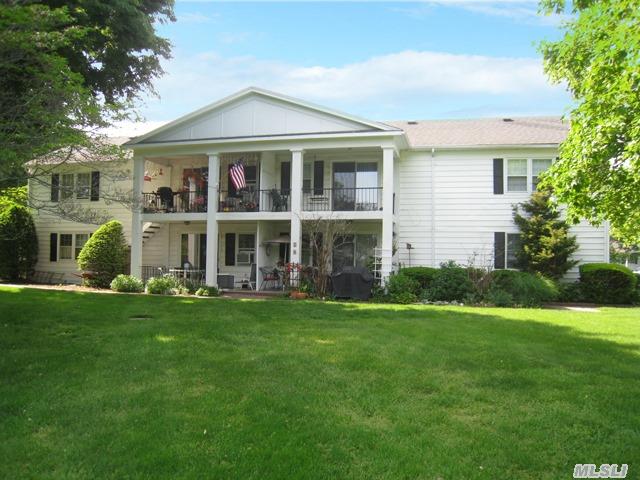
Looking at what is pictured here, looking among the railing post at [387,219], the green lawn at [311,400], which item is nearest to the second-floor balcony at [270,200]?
the railing post at [387,219]

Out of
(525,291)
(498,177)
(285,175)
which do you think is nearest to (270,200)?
(285,175)

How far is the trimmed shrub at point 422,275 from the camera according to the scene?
53.8 feet

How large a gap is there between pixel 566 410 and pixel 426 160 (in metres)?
15.2

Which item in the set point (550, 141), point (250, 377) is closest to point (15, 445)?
point (250, 377)

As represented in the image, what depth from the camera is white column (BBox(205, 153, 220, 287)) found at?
17.8 metres

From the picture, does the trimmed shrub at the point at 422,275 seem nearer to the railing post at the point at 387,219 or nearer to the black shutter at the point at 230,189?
the railing post at the point at 387,219

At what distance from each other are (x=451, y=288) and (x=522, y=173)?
5.98 m

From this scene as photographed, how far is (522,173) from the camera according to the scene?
1836 centimetres

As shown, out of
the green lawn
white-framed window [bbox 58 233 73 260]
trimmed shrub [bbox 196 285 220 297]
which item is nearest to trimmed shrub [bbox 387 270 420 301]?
trimmed shrub [bbox 196 285 220 297]

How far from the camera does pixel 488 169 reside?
18531mm

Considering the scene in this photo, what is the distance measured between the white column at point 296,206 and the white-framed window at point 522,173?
7.72 meters

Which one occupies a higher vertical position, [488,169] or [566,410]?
[488,169]

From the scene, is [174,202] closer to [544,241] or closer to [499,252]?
[499,252]

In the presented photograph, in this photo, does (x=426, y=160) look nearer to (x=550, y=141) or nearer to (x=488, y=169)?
(x=488, y=169)
